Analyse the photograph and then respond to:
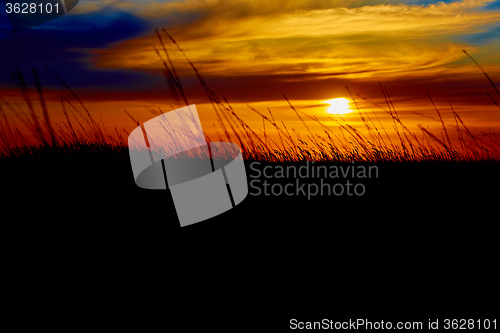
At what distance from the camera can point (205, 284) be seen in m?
1.98

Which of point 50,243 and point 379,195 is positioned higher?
point 379,195

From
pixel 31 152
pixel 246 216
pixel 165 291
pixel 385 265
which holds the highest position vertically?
pixel 31 152

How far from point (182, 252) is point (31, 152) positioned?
2904mm

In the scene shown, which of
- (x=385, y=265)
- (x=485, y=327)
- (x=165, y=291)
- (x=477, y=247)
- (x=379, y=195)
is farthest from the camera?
(x=379, y=195)

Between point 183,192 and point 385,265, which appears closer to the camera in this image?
point 385,265

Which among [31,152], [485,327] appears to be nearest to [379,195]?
[485,327]

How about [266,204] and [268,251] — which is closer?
[268,251]

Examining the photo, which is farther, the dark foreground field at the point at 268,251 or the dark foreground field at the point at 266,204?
the dark foreground field at the point at 266,204

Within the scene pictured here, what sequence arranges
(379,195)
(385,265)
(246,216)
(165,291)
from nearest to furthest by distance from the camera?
(165,291), (385,265), (246,216), (379,195)

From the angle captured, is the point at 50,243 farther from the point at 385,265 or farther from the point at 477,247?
the point at 477,247

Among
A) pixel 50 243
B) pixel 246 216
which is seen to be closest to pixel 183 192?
pixel 246 216

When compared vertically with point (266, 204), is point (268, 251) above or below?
below

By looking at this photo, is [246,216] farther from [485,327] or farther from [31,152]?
[31,152]

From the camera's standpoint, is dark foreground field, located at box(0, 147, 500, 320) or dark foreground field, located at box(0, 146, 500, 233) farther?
dark foreground field, located at box(0, 146, 500, 233)
